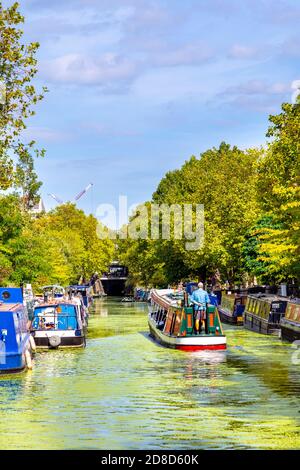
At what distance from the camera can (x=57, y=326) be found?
59688 millimetres

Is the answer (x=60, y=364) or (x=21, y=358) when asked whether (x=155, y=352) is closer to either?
(x=60, y=364)

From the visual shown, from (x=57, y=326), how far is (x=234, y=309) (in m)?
26.9

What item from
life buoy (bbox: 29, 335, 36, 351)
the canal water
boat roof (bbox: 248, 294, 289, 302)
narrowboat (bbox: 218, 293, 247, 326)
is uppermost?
boat roof (bbox: 248, 294, 289, 302)

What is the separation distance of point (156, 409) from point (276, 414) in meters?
3.98

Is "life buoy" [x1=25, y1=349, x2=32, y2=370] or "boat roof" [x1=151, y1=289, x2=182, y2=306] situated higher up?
"boat roof" [x1=151, y1=289, x2=182, y2=306]

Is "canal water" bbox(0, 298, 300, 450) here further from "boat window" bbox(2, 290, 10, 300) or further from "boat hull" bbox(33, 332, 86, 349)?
"boat window" bbox(2, 290, 10, 300)

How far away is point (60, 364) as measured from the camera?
160 feet

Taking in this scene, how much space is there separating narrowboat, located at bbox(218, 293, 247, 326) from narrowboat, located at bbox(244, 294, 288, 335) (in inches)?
276

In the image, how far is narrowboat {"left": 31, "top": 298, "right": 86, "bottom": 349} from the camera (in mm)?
56125

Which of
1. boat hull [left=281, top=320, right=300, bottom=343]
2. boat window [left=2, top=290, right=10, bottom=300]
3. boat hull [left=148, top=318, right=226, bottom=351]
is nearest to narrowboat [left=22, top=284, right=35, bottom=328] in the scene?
boat window [left=2, top=290, right=10, bottom=300]

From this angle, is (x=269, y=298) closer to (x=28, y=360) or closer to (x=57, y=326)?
(x=57, y=326)

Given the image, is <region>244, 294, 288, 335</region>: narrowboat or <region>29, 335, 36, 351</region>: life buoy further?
<region>244, 294, 288, 335</region>: narrowboat

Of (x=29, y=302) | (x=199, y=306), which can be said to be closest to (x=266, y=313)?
(x=29, y=302)

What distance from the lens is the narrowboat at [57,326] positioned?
184 ft
